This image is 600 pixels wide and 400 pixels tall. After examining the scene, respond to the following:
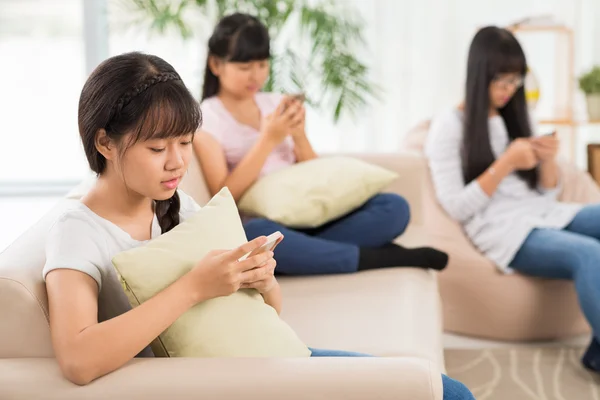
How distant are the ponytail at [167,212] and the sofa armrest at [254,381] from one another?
0.33m

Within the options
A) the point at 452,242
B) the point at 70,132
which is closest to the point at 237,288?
the point at 452,242

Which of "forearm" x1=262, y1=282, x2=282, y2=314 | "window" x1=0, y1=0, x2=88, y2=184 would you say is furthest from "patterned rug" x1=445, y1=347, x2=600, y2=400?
"window" x1=0, y1=0, x2=88, y2=184

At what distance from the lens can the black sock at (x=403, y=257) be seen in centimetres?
236

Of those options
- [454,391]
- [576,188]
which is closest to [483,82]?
[576,188]

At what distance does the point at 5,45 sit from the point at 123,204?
4542 mm

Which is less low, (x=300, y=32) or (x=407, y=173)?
(x=300, y=32)

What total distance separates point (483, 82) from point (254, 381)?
190 centimetres

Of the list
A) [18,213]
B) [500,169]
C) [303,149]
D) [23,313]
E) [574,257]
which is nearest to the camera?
[23,313]

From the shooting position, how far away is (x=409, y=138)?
321 cm

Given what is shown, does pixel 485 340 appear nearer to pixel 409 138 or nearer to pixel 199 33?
pixel 409 138

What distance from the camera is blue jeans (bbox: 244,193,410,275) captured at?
7.54 ft

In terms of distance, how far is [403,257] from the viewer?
7.86 feet

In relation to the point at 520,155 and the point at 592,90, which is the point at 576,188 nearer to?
the point at 520,155

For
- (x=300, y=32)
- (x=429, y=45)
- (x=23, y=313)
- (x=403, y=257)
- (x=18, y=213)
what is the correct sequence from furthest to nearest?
(x=18, y=213) < (x=429, y=45) < (x=300, y=32) < (x=403, y=257) < (x=23, y=313)
